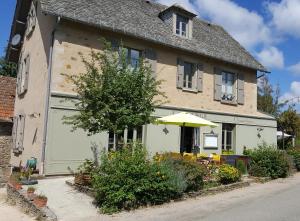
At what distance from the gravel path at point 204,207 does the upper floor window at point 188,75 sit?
6.97 m

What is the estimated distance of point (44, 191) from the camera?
10.9 metres

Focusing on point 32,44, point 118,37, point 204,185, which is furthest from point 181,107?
point 32,44

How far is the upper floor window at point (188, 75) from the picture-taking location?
17875 millimetres

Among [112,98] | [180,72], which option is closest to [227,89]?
[180,72]

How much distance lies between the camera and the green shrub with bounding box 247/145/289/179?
1471 centimetres

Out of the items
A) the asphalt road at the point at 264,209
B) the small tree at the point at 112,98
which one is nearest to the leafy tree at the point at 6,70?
the small tree at the point at 112,98

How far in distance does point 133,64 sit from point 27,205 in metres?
8.18

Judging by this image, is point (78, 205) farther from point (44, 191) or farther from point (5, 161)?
point (5, 161)

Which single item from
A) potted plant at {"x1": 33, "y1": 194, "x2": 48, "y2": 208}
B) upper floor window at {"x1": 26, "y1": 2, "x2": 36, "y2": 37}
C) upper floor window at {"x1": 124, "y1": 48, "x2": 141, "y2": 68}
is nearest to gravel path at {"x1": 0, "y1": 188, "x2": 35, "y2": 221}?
potted plant at {"x1": 33, "y1": 194, "x2": 48, "y2": 208}

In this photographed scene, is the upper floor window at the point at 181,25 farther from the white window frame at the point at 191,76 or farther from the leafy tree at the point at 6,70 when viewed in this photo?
the leafy tree at the point at 6,70

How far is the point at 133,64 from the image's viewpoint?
52.8 feet

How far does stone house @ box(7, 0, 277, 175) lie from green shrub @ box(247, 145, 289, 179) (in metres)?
3.40

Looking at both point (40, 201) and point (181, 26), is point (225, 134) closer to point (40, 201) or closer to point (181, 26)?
point (181, 26)

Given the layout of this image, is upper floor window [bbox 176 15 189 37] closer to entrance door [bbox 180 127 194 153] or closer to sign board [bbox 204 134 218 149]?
entrance door [bbox 180 127 194 153]
